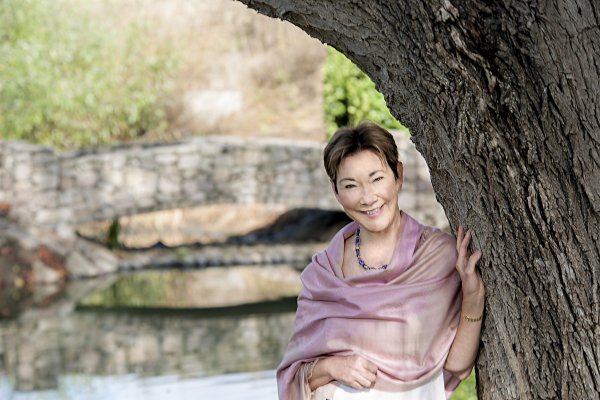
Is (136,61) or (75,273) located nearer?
(75,273)

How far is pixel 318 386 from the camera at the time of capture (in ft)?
10.6

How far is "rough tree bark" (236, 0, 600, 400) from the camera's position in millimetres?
2615

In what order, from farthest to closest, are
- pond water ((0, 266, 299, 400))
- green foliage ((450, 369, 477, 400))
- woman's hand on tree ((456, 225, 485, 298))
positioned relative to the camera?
pond water ((0, 266, 299, 400)), green foliage ((450, 369, 477, 400)), woman's hand on tree ((456, 225, 485, 298))

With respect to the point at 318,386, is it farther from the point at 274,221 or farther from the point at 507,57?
the point at 274,221

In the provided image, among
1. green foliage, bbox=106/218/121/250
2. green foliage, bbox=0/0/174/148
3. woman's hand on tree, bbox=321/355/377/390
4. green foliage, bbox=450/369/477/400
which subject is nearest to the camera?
woman's hand on tree, bbox=321/355/377/390

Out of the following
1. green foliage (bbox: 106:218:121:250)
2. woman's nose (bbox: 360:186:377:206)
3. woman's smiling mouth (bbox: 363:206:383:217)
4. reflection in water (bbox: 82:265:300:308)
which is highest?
woman's nose (bbox: 360:186:377:206)

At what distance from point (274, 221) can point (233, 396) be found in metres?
10.0

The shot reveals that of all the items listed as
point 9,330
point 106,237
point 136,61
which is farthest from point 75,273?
point 136,61

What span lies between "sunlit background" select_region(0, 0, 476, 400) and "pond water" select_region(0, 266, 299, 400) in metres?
0.03

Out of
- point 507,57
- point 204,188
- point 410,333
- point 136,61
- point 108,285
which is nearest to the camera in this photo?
point 507,57

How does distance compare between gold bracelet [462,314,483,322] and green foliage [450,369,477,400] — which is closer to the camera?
gold bracelet [462,314,483,322]

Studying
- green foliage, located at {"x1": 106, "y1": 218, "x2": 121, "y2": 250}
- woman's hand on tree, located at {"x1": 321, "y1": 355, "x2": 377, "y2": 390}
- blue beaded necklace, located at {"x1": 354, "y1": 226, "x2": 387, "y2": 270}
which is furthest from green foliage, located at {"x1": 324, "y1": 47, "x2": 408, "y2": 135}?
woman's hand on tree, located at {"x1": 321, "y1": 355, "x2": 377, "y2": 390}

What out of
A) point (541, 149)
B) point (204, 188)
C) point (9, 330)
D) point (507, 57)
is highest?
point (507, 57)

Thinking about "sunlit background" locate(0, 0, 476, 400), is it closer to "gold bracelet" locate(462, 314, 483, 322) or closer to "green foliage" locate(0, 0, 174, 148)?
"green foliage" locate(0, 0, 174, 148)
